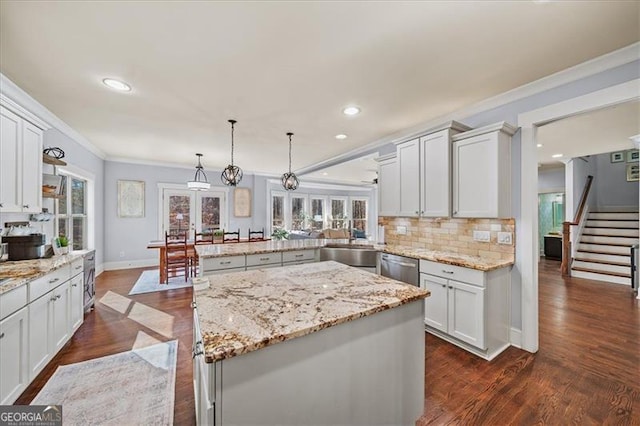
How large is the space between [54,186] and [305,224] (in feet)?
23.4

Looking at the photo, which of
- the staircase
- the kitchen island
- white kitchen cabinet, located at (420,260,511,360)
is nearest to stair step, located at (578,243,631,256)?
the staircase

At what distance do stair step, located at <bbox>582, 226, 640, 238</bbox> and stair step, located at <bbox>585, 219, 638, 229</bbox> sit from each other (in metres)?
0.08

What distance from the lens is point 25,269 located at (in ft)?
6.82

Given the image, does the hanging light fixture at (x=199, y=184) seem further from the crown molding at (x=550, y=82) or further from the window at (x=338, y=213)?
the window at (x=338, y=213)

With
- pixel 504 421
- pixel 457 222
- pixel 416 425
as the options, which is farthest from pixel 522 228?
pixel 416 425

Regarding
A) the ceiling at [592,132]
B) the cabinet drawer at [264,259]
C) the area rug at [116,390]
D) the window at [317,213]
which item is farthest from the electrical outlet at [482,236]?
the window at [317,213]

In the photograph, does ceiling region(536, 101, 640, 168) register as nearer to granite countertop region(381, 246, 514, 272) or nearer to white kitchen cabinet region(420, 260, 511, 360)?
granite countertop region(381, 246, 514, 272)

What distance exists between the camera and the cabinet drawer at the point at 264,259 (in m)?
3.12

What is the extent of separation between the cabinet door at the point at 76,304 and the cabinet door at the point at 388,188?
3.72 metres

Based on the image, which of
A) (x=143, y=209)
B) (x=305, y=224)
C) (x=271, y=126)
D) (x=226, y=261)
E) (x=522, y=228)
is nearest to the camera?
(x=522, y=228)

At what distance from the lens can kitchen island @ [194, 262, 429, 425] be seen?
96cm

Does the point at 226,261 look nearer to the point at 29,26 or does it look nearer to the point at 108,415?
the point at 108,415

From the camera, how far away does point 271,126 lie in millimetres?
3705

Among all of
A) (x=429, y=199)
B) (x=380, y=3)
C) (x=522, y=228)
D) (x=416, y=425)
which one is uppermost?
(x=380, y=3)
